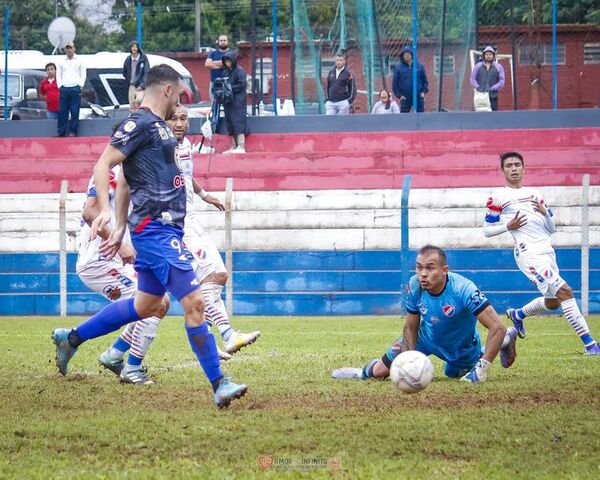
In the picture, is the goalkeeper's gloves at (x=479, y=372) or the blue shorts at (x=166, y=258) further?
the goalkeeper's gloves at (x=479, y=372)

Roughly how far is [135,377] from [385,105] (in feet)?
52.1

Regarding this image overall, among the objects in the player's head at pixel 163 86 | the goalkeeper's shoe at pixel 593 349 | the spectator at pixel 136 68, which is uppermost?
the spectator at pixel 136 68

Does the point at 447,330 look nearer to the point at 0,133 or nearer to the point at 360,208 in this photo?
the point at 360,208

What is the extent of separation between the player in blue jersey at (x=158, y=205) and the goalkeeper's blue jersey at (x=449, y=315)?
1.86 metres

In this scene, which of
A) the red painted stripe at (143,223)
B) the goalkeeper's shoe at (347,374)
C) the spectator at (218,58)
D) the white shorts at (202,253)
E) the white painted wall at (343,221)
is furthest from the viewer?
the spectator at (218,58)

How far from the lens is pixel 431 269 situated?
8.23 metres

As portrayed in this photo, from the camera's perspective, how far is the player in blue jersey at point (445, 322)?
8273mm

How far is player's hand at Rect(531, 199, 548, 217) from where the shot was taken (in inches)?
451

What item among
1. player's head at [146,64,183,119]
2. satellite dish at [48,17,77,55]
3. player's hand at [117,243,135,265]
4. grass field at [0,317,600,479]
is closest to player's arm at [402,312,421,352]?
grass field at [0,317,600,479]

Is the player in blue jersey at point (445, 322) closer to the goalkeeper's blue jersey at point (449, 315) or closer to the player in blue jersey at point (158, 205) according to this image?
the goalkeeper's blue jersey at point (449, 315)

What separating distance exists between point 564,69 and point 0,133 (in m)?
12.6

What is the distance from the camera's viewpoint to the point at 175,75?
24.6ft

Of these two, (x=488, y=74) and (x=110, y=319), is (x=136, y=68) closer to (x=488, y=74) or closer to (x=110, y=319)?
(x=488, y=74)

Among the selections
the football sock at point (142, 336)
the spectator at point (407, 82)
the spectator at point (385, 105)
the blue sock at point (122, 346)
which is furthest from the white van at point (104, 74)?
the football sock at point (142, 336)
